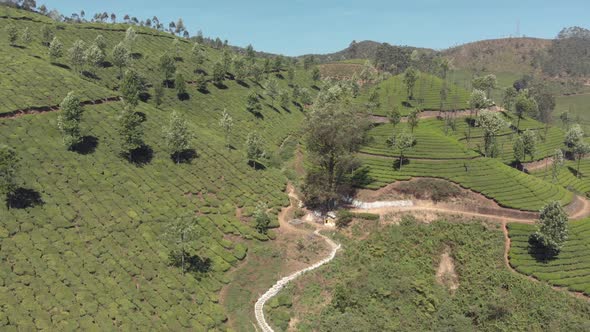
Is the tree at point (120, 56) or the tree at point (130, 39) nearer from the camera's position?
the tree at point (120, 56)

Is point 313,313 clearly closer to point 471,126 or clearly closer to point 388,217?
point 388,217

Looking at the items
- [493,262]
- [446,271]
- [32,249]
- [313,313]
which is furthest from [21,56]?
[493,262]

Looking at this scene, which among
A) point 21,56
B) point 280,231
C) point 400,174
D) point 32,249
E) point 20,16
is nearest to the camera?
point 32,249

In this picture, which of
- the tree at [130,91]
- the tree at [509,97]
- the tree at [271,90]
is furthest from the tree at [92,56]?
the tree at [509,97]

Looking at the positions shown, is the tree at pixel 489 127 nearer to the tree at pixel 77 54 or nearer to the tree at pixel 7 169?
the tree at pixel 7 169

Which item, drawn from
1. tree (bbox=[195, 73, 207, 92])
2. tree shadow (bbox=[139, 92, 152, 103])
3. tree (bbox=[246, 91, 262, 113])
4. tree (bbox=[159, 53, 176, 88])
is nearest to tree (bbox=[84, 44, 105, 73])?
tree shadow (bbox=[139, 92, 152, 103])

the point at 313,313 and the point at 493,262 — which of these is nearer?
the point at 313,313

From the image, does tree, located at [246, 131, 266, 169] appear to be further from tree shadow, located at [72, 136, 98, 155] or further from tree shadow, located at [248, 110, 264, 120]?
tree shadow, located at [248, 110, 264, 120]
